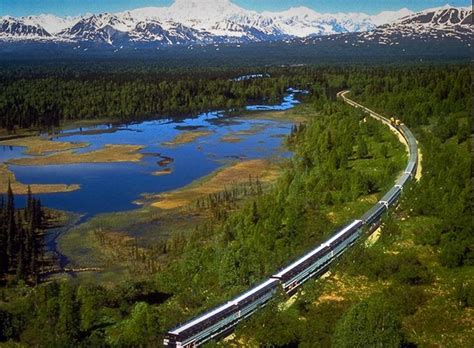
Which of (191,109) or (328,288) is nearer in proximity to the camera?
(328,288)

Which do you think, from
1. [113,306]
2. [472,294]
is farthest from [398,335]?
[113,306]

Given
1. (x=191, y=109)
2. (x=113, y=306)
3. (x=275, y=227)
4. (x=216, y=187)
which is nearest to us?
(x=113, y=306)

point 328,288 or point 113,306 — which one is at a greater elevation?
point 328,288

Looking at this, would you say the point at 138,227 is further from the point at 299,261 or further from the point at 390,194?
the point at 299,261

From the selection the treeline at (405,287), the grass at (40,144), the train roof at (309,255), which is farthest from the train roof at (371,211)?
the grass at (40,144)

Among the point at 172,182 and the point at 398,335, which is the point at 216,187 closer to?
the point at 172,182

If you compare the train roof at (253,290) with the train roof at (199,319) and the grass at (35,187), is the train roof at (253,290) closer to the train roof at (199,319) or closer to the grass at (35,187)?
the train roof at (199,319)

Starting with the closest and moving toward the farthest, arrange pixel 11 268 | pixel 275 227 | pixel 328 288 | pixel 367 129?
pixel 328 288 < pixel 275 227 < pixel 11 268 < pixel 367 129
